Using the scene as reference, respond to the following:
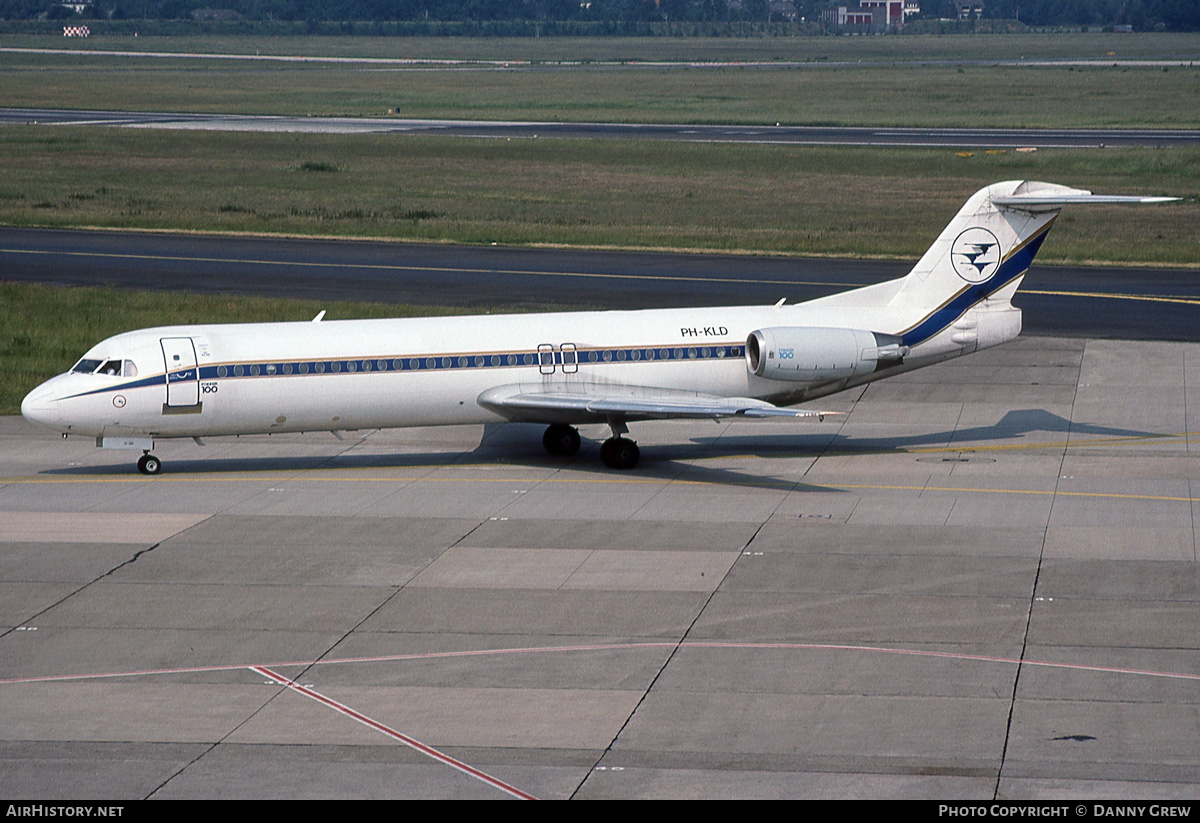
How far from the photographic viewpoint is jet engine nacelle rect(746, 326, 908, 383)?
1235 inches

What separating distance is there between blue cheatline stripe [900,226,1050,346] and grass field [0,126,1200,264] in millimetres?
26465

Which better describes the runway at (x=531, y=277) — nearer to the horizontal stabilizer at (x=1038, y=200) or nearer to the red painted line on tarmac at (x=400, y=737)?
the horizontal stabilizer at (x=1038, y=200)

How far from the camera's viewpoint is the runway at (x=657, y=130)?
101 metres

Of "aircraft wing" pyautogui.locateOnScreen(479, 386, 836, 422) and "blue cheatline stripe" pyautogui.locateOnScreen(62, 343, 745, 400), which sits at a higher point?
"blue cheatline stripe" pyautogui.locateOnScreen(62, 343, 745, 400)

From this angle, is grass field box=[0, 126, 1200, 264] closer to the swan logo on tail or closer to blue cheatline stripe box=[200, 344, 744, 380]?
the swan logo on tail

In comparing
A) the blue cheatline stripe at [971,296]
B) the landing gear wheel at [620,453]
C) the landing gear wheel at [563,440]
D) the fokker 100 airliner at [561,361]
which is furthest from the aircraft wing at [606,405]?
the blue cheatline stripe at [971,296]

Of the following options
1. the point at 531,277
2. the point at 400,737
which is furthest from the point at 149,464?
the point at 531,277

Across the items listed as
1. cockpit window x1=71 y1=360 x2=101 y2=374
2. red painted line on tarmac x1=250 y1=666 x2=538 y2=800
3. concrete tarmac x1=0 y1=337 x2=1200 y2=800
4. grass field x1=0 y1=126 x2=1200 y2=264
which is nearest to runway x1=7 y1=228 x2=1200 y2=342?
grass field x1=0 y1=126 x2=1200 y2=264

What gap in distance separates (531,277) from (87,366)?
27.1 meters

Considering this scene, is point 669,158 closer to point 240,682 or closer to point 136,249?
point 136,249

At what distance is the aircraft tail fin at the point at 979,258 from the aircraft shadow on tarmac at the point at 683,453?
3.02 metres

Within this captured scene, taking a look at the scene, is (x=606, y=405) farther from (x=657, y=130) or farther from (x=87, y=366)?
(x=657, y=130)

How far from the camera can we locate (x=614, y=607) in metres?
22.4
